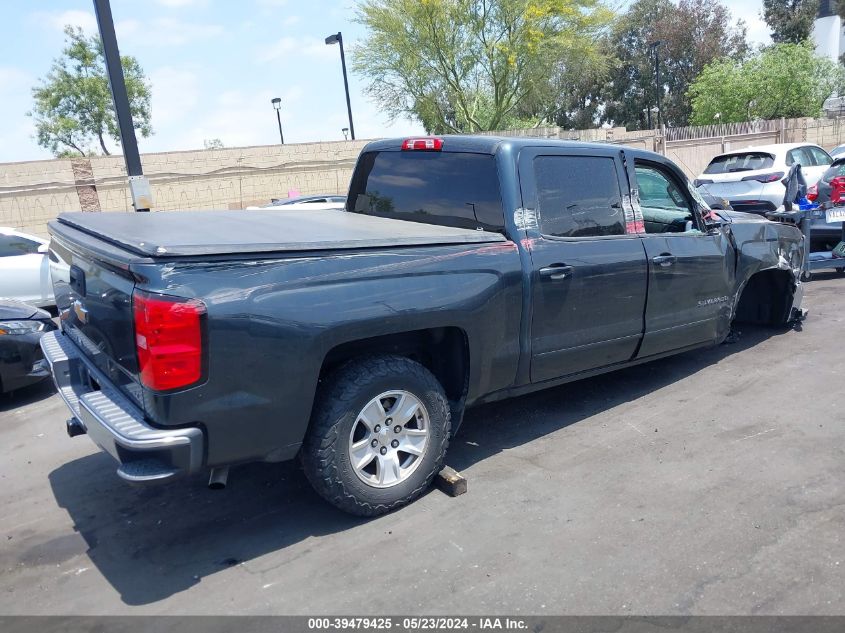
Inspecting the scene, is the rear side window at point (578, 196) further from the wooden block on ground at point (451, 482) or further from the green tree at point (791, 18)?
the green tree at point (791, 18)

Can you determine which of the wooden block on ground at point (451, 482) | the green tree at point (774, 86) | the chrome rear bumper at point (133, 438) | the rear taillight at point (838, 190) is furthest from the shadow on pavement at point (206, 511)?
the green tree at point (774, 86)

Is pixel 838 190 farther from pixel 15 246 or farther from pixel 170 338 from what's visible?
pixel 15 246

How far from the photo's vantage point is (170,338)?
288 centimetres

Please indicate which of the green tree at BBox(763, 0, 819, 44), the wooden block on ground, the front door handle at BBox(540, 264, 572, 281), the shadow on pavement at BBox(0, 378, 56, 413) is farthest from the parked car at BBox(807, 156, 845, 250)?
the green tree at BBox(763, 0, 819, 44)

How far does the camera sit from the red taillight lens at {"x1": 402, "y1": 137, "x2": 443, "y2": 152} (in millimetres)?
4622

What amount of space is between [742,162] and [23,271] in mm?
12062

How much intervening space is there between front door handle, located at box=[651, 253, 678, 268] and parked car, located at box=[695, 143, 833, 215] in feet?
26.6

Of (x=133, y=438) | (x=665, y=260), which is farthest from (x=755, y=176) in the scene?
(x=133, y=438)

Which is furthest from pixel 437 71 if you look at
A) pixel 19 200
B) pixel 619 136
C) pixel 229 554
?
pixel 229 554

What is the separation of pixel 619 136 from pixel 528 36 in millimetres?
5287

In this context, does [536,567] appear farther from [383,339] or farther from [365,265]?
[365,265]

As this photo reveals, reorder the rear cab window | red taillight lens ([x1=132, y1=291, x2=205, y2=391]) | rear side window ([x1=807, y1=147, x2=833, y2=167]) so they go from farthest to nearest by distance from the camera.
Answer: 1. rear side window ([x1=807, y1=147, x2=833, y2=167])
2. the rear cab window
3. red taillight lens ([x1=132, y1=291, x2=205, y2=391])

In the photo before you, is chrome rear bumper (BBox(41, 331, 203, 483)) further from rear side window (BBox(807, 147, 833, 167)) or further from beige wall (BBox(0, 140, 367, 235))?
beige wall (BBox(0, 140, 367, 235))

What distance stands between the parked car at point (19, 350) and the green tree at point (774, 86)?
32797mm
